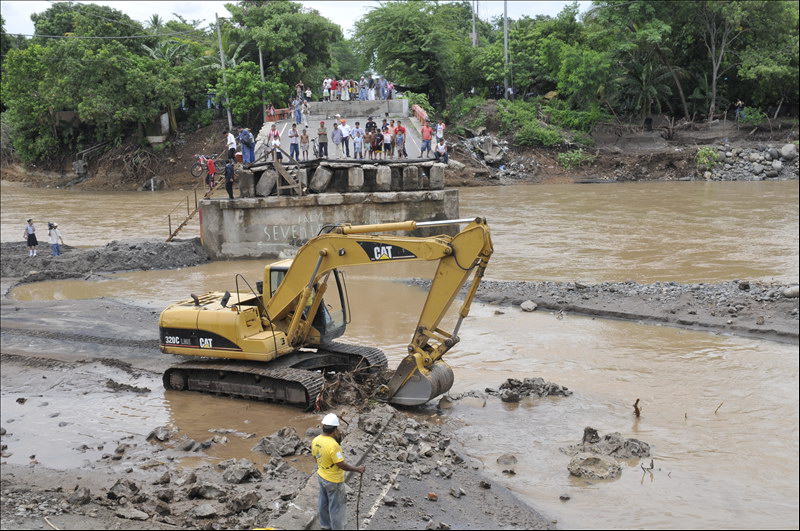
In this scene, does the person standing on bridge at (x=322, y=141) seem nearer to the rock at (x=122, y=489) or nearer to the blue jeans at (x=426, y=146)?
the blue jeans at (x=426, y=146)

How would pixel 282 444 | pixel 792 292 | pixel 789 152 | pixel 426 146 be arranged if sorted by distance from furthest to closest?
1. pixel 789 152
2. pixel 426 146
3. pixel 792 292
4. pixel 282 444

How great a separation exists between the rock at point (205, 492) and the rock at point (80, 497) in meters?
0.98

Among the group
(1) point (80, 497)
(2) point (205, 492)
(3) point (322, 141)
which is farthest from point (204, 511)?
(3) point (322, 141)

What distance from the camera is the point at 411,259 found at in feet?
33.4

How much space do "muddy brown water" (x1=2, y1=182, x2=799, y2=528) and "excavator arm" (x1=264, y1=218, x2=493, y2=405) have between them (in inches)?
33.5

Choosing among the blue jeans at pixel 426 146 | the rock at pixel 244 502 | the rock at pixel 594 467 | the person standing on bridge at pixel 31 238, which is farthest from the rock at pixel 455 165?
the rock at pixel 244 502

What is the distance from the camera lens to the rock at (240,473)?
8.45 meters

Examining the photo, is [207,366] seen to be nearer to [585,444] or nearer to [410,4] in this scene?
[585,444]

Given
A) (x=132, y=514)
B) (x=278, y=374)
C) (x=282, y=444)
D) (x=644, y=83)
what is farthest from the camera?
(x=644, y=83)

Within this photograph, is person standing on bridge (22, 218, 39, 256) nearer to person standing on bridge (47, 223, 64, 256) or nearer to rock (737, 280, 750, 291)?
person standing on bridge (47, 223, 64, 256)

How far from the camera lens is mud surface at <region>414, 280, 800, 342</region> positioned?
15016 mm

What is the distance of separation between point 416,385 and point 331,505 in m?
3.87

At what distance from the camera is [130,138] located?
48438mm

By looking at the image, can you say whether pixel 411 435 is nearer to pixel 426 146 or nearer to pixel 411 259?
pixel 411 259
